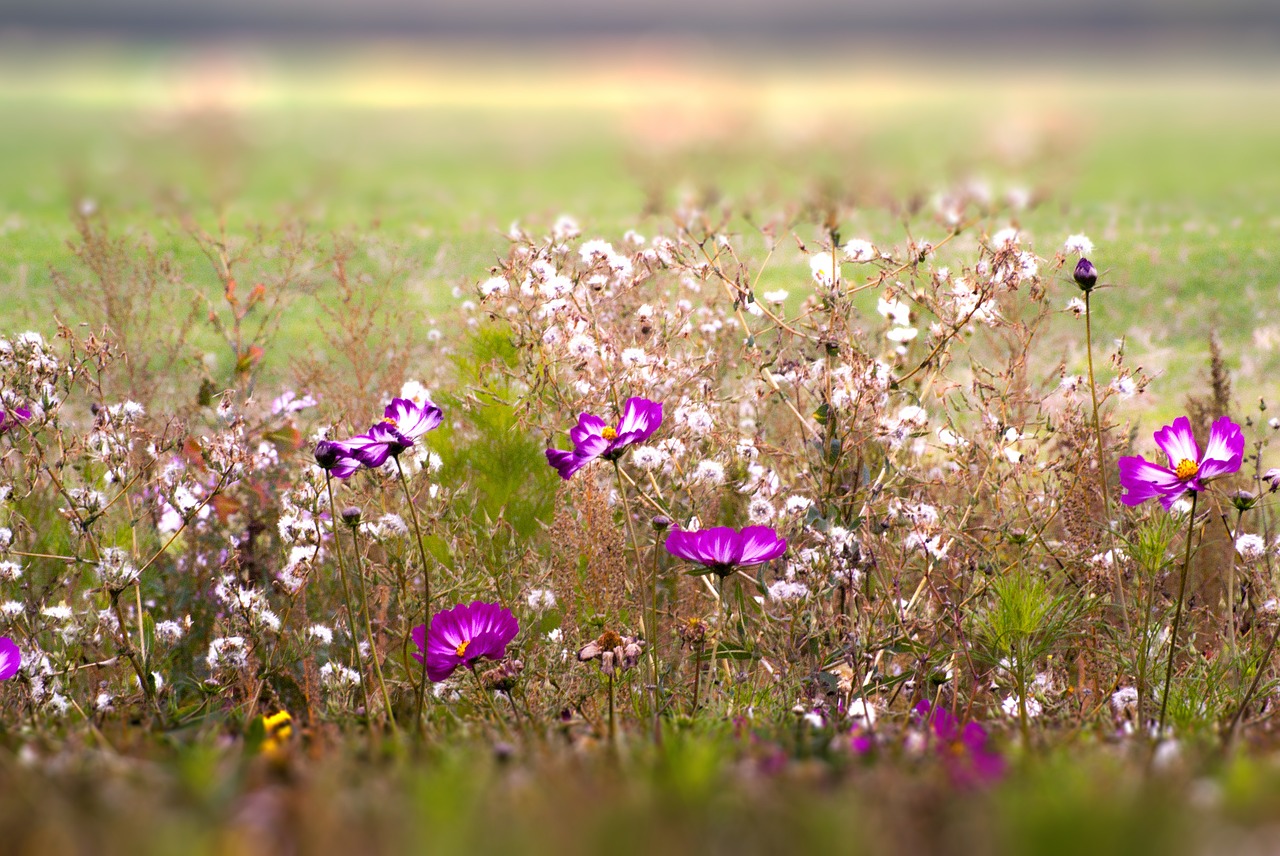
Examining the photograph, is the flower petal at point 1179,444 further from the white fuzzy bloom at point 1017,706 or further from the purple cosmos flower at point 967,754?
the purple cosmos flower at point 967,754

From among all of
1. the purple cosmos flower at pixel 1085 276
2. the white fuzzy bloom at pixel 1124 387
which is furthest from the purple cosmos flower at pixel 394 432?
the white fuzzy bloom at pixel 1124 387

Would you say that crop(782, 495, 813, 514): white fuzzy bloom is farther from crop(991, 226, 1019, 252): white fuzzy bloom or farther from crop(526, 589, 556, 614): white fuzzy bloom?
crop(991, 226, 1019, 252): white fuzzy bloom

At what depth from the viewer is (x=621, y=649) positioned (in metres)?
1.92

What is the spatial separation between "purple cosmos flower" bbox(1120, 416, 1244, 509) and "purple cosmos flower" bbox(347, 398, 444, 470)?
1.24 m

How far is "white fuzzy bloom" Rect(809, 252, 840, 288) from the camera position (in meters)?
2.56

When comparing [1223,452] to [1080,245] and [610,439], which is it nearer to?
[1080,245]

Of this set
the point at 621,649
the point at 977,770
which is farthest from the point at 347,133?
the point at 977,770

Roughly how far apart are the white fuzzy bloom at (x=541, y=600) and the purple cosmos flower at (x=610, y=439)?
0.65 meters

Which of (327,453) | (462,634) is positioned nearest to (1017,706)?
(462,634)

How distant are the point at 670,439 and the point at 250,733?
160cm

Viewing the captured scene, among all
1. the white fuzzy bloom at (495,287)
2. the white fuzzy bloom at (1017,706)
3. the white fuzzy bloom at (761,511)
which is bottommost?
the white fuzzy bloom at (1017,706)

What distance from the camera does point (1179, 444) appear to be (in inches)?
82.5

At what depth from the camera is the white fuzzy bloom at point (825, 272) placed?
256 centimetres

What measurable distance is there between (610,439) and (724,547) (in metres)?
0.27
